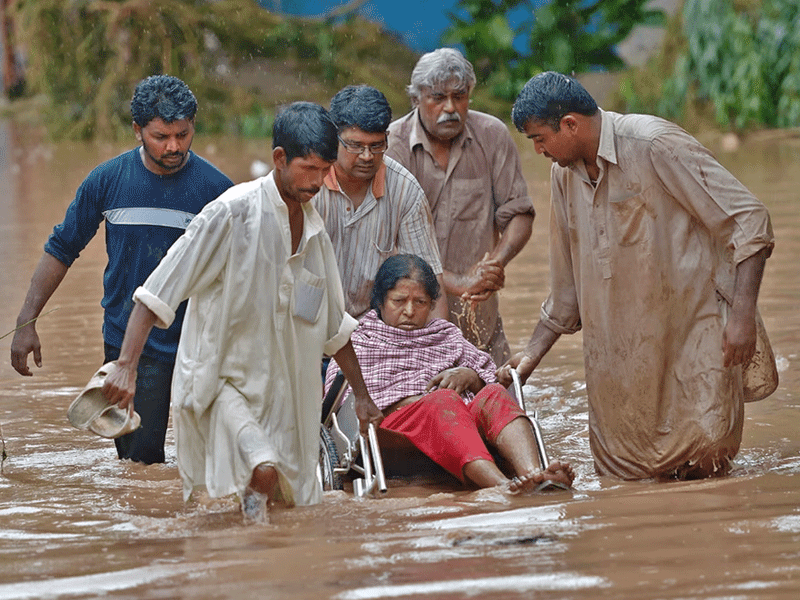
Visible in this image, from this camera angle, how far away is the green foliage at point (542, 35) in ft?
68.0

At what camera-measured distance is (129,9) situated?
1939 centimetres

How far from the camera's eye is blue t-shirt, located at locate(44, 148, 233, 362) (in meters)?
5.32

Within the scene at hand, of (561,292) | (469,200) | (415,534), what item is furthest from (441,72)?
(415,534)

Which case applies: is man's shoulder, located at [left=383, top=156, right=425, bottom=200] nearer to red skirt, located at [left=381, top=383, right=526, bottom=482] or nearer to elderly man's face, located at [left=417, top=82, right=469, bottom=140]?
elderly man's face, located at [left=417, top=82, right=469, bottom=140]

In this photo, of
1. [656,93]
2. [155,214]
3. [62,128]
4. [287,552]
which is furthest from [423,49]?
[287,552]

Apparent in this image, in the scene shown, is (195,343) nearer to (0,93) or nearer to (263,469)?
(263,469)

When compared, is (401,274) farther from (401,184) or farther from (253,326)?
(253,326)

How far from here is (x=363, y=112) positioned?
5176mm

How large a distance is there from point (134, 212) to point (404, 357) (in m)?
1.24

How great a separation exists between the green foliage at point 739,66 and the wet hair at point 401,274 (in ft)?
48.8

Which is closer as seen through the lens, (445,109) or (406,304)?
(406,304)

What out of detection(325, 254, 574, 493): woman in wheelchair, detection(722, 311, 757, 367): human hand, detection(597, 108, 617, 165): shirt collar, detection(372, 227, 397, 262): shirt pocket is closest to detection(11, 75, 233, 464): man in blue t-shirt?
detection(372, 227, 397, 262): shirt pocket

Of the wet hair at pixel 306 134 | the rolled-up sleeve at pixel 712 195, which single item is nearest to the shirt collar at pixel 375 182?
the wet hair at pixel 306 134

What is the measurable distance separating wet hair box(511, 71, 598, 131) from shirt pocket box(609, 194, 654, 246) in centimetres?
36
